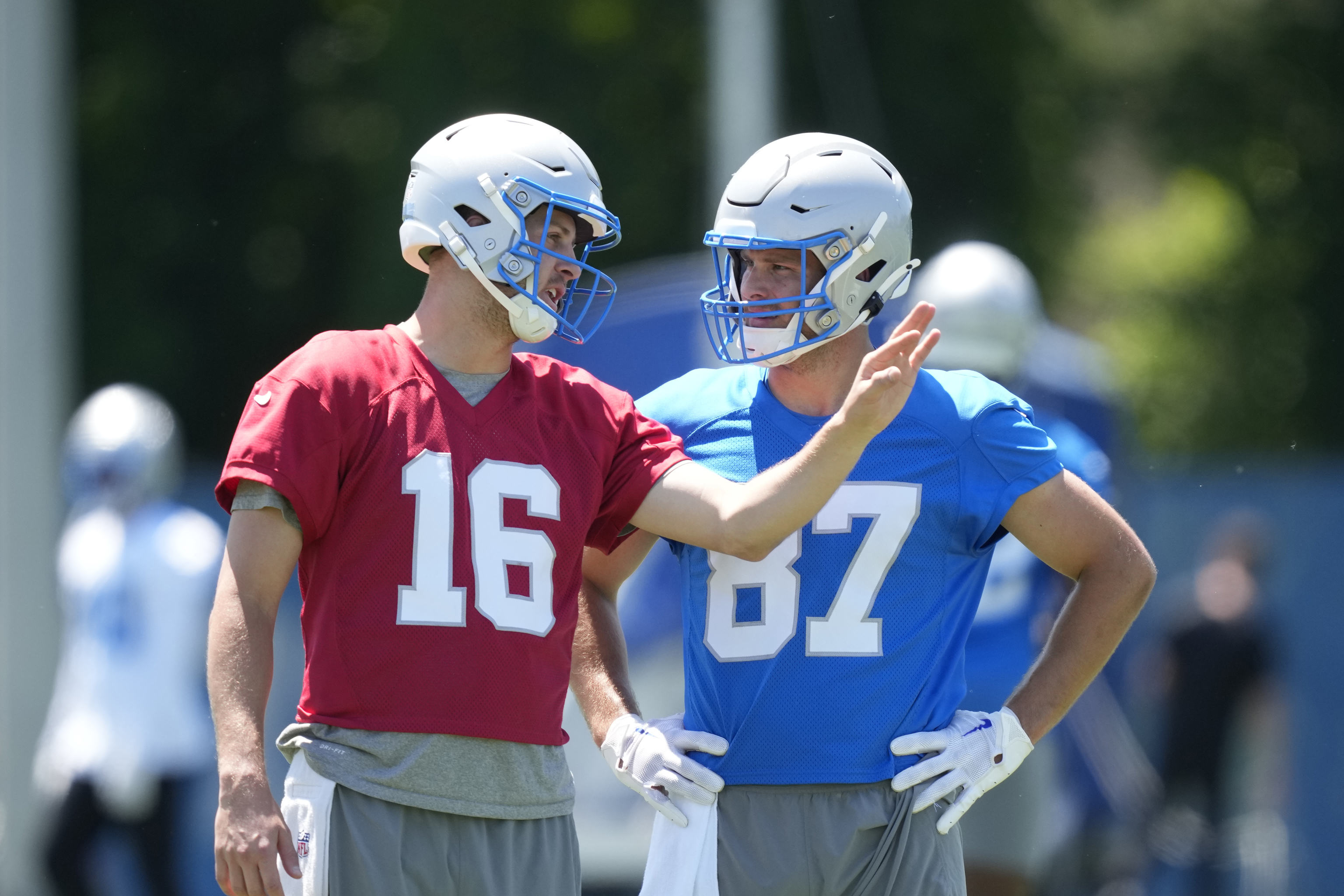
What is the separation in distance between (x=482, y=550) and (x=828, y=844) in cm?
79

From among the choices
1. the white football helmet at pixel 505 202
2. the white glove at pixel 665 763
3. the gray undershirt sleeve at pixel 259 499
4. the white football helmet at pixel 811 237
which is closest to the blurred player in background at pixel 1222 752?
the white football helmet at pixel 811 237

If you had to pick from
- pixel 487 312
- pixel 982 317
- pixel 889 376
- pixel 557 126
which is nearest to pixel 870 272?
pixel 889 376

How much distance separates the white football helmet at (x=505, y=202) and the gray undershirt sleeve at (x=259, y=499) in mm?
541

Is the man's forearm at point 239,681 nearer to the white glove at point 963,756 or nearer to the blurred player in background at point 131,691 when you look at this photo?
the white glove at point 963,756

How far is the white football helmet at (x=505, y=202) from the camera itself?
3053 mm

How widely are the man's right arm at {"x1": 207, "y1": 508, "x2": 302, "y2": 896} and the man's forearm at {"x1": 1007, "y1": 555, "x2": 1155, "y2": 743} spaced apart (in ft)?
4.50

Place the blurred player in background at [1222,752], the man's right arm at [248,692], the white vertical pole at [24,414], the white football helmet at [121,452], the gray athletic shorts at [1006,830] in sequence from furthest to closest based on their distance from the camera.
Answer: the white vertical pole at [24,414] < the blurred player in background at [1222,752] < the white football helmet at [121,452] < the gray athletic shorts at [1006,830] < the man's right arm at [248,692]

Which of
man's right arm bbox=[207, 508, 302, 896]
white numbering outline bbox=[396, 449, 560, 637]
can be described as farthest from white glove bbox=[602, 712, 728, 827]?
man's right arm bbox=[207, 508, 302, 896]

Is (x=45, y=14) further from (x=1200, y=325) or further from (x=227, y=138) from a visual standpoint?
(x=1200, y=325)

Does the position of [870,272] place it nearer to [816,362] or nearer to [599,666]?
[816,362]

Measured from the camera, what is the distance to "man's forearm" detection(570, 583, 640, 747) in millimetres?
3227

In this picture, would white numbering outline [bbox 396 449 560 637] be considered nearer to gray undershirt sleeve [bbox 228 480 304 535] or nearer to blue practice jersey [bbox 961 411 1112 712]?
gray undershirt sleeve [bbox 228 480 304 535]

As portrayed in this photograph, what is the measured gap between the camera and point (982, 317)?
540cm

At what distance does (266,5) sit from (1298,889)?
37.0 ft
